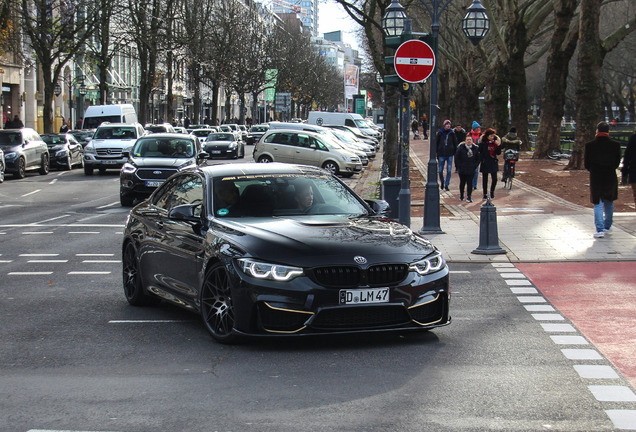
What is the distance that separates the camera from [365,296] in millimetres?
7816

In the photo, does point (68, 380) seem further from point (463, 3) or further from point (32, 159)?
point (463, 3)

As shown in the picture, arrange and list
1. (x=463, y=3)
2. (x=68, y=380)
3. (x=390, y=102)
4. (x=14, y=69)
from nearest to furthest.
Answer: (x=68, y=380), (x=390, y=102), (x=463, y=3), (x=14, y=69)

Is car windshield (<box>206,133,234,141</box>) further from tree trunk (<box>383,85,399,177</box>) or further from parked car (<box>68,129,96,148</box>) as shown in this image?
tree trunk (<box>383,85,399,177</box>)

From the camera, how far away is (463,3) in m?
53.2

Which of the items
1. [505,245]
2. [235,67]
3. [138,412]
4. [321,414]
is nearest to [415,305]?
[321,414]

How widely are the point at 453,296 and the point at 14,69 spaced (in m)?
57.9

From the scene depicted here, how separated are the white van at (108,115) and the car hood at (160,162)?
24.5 m

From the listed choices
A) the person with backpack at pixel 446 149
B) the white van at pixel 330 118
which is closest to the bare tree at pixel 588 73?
the person with backpack at pixel 446 149

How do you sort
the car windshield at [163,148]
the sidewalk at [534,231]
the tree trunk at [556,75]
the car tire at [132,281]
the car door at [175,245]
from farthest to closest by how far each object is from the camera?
the tree trunk at [556,75], the car windshield at [163,148], the sidewalk at [534,231], the car tire at [132,281], the car door at [175,245]

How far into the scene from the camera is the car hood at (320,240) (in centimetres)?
778

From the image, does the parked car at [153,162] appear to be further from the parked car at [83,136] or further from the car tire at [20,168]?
the parked car at [83,136]

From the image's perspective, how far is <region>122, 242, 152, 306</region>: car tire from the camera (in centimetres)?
1014

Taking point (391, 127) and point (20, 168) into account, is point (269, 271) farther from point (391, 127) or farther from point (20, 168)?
point (20, 168)

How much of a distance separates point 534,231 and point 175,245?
31.7 feet
